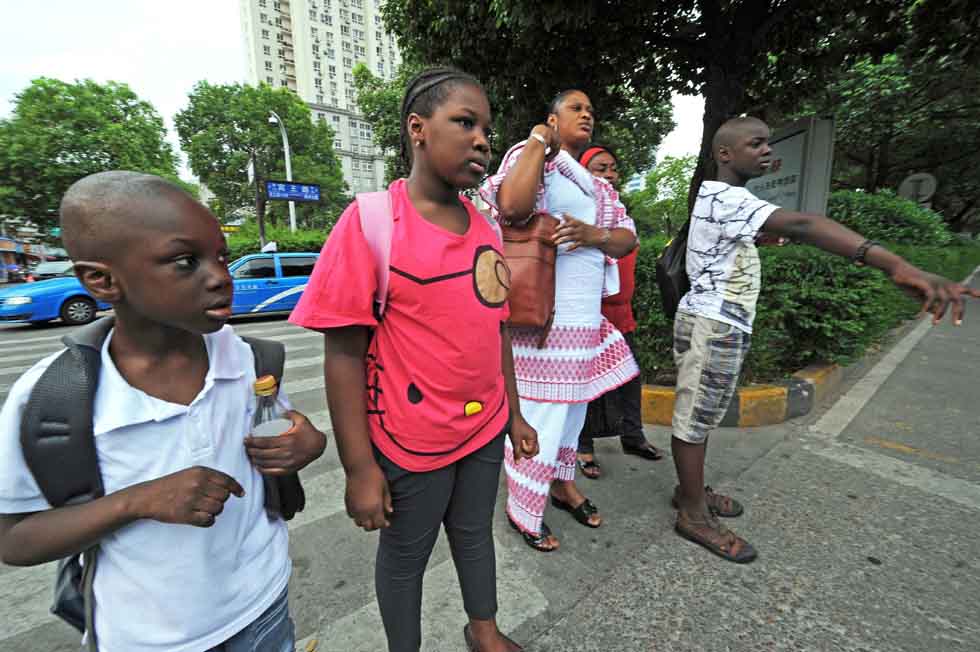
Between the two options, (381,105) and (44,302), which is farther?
(381,105)

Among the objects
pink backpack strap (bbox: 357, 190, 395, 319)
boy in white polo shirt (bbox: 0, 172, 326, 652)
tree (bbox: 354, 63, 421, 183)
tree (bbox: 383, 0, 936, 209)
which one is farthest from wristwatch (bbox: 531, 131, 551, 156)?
tree (bbox: 354, 63, 421, 183)

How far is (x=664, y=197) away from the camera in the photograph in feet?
65.3

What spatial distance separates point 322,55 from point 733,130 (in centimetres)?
6537

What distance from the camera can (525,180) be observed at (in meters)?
1.69

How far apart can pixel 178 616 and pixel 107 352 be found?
21.1 inches

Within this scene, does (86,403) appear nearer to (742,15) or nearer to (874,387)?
(874,387)

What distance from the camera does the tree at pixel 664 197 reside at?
18.6 metres

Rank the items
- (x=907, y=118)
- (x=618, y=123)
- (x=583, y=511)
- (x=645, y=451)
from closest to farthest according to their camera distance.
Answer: (x=583, y=511) < (x=645, y=451) < (x=907, y=118) < (x=618, y=123)

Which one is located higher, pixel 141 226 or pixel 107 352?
pixel 141 226

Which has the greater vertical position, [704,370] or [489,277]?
Answer: [489,277]

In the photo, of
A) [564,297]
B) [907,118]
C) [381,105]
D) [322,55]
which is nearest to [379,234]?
[564,297]

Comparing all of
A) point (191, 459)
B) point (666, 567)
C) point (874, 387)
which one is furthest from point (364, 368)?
point (874, 387)

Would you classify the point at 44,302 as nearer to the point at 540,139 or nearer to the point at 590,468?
the point at 590,468

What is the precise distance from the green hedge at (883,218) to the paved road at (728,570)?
604 cm
